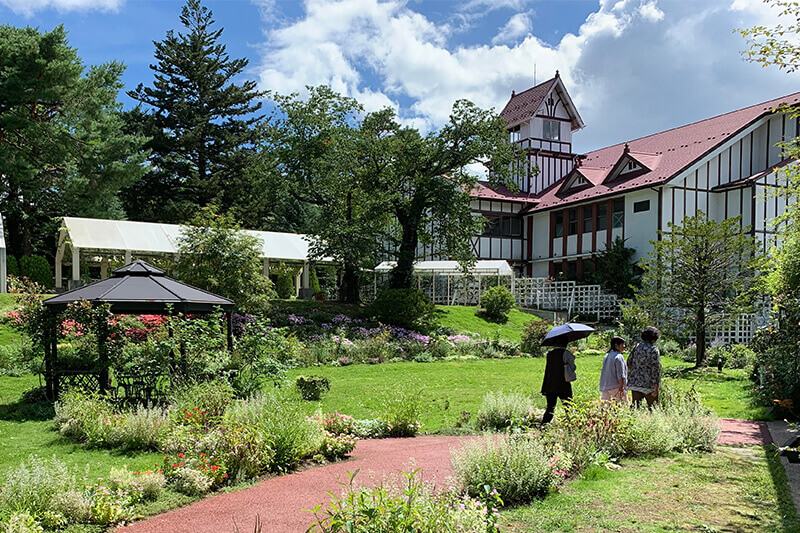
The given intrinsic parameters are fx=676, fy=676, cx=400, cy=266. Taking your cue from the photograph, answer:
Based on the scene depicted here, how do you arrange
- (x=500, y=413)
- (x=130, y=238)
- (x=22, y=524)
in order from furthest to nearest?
(x=130, y=238)
(x=500, y=413)
(x=22, y=524)

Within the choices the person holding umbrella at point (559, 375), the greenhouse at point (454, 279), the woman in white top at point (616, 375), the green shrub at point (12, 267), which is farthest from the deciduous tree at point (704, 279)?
the green shrub at point (12, 267)

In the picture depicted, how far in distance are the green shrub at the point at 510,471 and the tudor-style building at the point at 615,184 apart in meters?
20.9

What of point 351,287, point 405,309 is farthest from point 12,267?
point 405,309

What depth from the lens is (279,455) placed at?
766cm

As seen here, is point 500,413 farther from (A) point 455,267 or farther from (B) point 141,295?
(A) point 455,267

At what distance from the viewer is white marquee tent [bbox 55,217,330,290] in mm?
26531

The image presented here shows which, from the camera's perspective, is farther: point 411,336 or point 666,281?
point 411,336

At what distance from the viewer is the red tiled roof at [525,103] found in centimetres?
3931

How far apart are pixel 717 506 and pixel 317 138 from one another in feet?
84.2

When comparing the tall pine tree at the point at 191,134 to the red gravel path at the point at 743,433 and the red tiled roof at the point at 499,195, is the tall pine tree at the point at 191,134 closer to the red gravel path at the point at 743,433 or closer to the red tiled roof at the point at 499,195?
the red tiled roof at the point at 499,195

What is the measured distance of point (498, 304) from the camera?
28.2m

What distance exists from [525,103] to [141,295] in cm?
3312

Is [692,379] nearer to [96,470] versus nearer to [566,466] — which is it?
[566,466]

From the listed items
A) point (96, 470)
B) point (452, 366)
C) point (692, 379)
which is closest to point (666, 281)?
point (692, 379)
